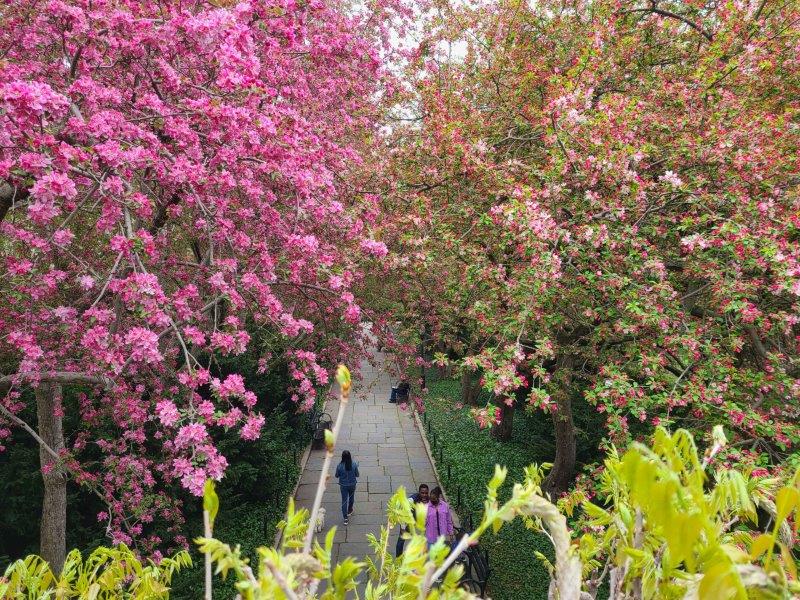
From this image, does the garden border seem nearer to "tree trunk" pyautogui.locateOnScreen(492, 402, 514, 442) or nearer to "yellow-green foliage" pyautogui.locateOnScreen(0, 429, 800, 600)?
"tree trunk" pyautogui.locateOnScreen(492, 402, 514, 442)

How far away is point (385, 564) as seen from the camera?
212 centimetres

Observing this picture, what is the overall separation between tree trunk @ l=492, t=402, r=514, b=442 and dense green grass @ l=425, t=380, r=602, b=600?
0.15m

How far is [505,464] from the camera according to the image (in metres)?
10.0

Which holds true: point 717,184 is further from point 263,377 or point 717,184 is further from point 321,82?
point 263,377

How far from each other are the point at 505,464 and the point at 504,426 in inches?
84.2

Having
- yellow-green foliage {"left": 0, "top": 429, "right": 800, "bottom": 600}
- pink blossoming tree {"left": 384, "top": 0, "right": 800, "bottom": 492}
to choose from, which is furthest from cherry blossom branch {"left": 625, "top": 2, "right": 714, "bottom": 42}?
yellow-green foliage {"left": 0, "top": 429, "right": 800, "bottom": 600}

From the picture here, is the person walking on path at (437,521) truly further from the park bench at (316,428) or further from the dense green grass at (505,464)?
the park bench at (316,428)

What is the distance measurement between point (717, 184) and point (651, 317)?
2.11 meters

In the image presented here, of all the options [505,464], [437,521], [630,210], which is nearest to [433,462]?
[505,464]

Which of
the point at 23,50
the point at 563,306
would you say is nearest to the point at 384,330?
the point at 563,306

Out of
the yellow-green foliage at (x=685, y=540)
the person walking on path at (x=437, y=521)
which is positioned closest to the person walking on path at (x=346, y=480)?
the person walking on path at (x=437, y=521)

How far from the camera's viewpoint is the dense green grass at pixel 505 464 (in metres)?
6.80

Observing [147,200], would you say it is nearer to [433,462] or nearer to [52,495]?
[52,495]

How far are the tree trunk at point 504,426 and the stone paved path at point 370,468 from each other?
6.53 feet
